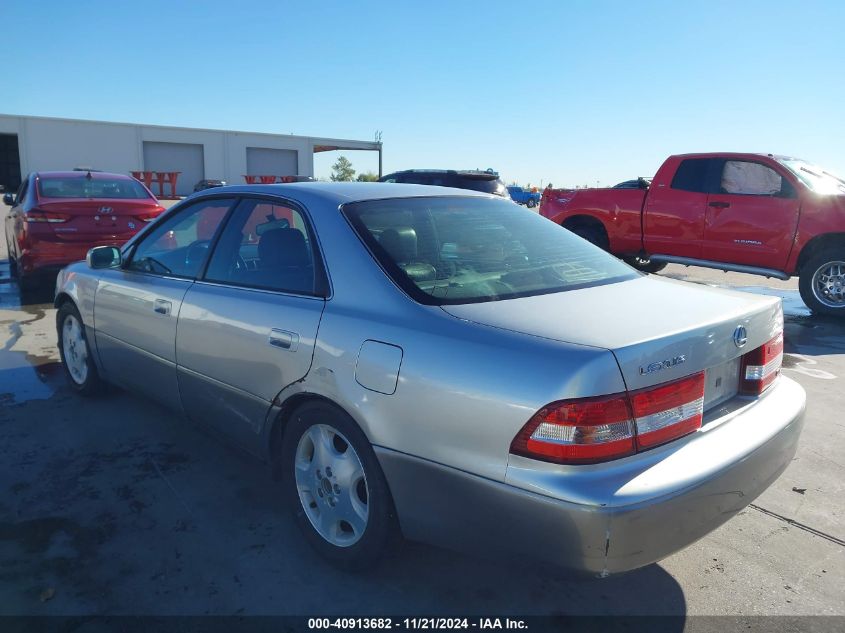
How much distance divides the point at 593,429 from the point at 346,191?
66.3 inches

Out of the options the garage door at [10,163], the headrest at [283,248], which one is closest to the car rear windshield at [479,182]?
the headrest at [283,248]

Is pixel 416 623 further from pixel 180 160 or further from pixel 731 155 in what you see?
pixel 180 160

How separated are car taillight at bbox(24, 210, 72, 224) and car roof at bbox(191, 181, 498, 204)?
5.09m

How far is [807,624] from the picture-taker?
7.76 feet

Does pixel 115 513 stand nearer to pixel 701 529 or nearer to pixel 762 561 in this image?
pixel 701 529

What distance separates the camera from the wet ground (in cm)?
245

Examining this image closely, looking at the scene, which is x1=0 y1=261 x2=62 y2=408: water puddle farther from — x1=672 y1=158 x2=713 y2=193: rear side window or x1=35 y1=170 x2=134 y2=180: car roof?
x1=672 y1=158 x2=713 y2=193: rear side window

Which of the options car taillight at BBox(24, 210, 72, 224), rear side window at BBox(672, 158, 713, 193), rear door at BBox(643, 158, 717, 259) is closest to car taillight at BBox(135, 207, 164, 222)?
car taillight at BBox(24, 210, 72, 224)

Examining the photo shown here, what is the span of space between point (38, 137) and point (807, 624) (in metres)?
48.0

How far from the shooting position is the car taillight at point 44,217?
750cm

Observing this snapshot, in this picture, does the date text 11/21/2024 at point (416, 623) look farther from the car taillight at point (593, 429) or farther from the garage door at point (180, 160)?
the garage door at point (180, 160)

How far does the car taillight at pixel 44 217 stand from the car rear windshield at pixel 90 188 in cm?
42

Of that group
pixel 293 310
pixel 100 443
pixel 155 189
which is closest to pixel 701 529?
pixel 293 310

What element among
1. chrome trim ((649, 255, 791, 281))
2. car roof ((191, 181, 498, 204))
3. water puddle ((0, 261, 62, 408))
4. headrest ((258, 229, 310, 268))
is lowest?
water puddle ((0, 261, 62, 408))
